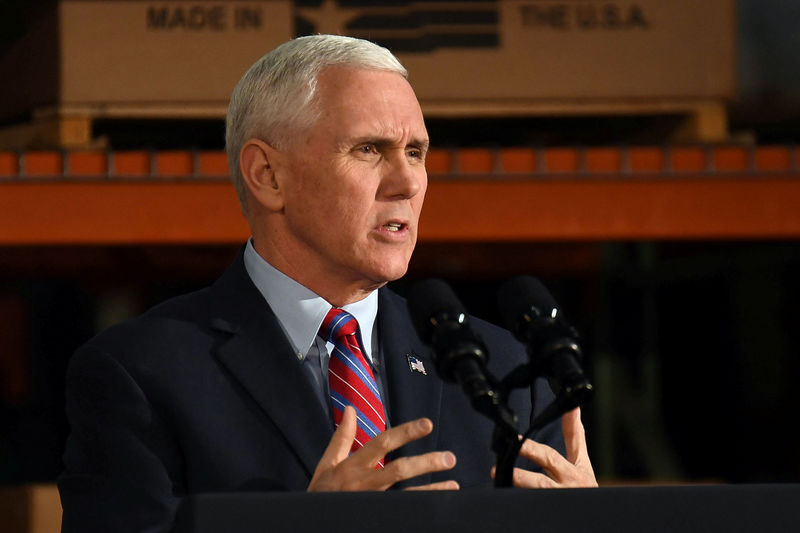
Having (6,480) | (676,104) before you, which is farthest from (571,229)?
(6,480)

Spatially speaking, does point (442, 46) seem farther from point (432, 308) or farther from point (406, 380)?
point (432, 308)

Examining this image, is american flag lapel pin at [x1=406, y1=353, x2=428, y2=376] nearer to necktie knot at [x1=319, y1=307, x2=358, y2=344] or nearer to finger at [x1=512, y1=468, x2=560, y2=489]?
necktie knot at [x1=319, y1=307, x2=358, y2=344]

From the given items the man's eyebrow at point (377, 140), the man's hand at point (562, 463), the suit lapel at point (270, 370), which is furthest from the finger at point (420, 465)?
the man's eyebrow at point (377, 140)

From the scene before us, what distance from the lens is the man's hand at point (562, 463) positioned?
5.58ft

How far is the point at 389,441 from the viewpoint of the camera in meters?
1.58

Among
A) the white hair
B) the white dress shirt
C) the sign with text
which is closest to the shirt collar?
the white dress shirt

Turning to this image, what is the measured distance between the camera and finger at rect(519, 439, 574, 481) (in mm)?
1705

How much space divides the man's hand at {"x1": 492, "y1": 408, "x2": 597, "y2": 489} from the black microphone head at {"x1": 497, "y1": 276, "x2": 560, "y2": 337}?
0.16 meters

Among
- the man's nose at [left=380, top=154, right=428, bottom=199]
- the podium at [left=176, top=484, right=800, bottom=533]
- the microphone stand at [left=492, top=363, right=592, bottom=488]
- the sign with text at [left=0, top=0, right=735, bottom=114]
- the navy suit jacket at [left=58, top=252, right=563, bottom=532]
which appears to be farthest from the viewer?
the sign with text at [left=0, top=0, right=735, bottom=114]

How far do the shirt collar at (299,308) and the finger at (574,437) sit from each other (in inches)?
13.4

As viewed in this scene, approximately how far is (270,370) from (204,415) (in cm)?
12

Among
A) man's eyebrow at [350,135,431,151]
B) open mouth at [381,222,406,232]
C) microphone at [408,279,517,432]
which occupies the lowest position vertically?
microphone at [408,279,517,432]

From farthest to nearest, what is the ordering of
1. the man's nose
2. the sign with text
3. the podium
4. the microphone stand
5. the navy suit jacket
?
1. the sign with text
2. the man's nose
3. the navy suit jacket
4. the microphone stand
5. the podium

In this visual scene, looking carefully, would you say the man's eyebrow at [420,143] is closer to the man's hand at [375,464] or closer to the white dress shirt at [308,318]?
the white dress shirt at [308,318]
